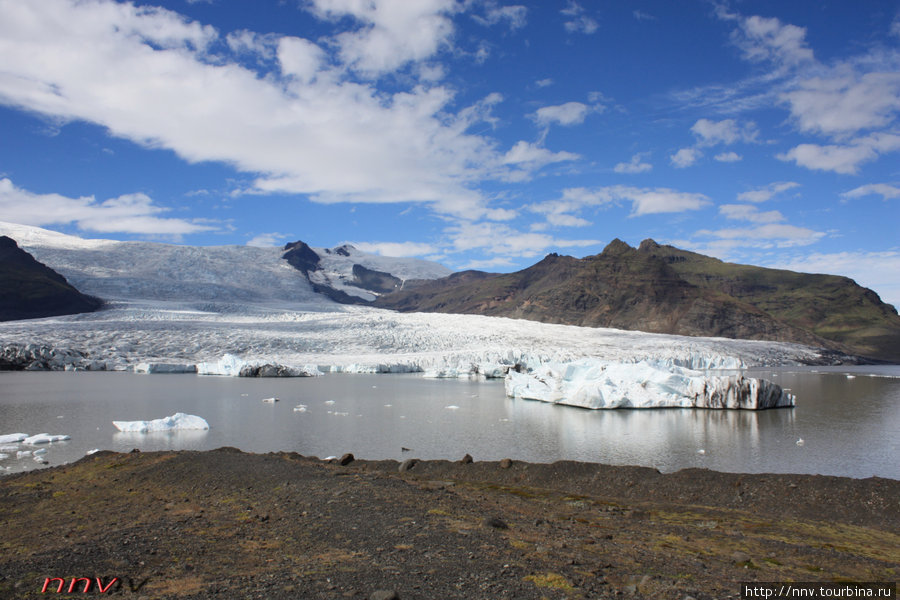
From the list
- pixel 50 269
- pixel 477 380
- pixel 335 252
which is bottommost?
pixel 477 380

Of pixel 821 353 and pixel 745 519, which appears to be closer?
pixel 745 519

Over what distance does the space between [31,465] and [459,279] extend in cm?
17709

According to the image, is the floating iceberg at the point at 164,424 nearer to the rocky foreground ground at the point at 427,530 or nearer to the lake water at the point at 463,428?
the lake water at the point at 463,428

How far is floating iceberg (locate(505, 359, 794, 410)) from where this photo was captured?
19.7 m

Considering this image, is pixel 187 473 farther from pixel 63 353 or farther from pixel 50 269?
pixel 50 269

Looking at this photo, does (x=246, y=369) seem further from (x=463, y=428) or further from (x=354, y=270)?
(x=354, y=270)

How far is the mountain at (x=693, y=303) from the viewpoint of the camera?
80.2m

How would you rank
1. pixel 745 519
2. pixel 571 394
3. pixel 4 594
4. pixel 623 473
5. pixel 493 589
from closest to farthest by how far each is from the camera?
pixel 4 594, pixel 493 589, pixel 745 519, pixel 623 473, pixel 571 394

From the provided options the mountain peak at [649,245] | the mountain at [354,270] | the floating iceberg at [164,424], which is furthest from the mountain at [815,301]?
the floating iceberg at [164,424]

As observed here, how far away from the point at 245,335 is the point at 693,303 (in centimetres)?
6826

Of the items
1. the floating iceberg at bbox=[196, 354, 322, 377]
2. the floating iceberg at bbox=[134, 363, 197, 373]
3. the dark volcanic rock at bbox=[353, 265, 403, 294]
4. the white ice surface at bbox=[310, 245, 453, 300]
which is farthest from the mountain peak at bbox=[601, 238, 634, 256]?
the floating iceberg at bbox=[134, 363, 197, 373]

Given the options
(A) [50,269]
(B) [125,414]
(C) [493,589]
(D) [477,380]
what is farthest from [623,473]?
(A) [50,269]

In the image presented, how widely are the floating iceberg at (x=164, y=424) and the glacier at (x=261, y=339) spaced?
13139mm

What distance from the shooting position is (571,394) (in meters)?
20.9
